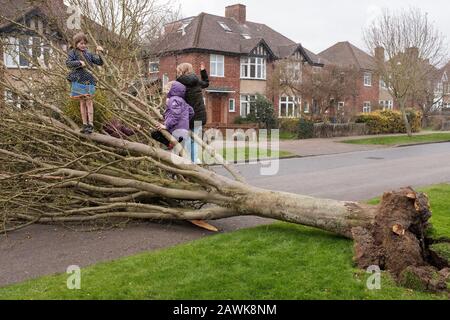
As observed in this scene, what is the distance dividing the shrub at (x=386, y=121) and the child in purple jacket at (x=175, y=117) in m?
28.6

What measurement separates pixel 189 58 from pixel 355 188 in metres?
25.3

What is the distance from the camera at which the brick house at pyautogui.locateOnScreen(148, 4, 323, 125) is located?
3500 cm

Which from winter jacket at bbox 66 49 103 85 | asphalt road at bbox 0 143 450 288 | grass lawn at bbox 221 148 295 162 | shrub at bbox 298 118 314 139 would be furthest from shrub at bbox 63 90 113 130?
shrub at bbox 298 118 314 139

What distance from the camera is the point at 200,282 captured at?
489 cm

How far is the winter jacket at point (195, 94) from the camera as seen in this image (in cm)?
832

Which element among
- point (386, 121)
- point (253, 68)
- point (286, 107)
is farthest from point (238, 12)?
point (386, 121)

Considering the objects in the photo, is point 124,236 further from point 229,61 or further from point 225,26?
point 225,26

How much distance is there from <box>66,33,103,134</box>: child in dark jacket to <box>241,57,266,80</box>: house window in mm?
30331

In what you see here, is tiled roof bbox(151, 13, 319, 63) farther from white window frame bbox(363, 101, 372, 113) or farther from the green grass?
the green grass

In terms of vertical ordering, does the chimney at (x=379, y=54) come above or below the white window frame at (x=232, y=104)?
above

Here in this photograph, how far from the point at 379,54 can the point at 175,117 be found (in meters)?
24.5

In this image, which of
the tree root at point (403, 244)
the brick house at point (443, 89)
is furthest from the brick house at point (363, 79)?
the tree root at point (403, 244)

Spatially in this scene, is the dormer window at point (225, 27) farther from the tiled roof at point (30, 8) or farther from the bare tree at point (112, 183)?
the bare tree at point (112, 183)

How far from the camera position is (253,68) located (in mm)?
38062
